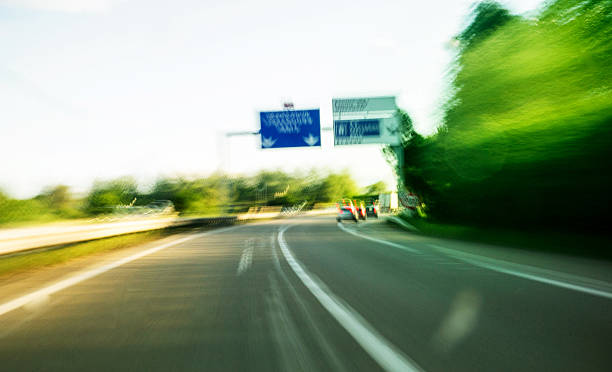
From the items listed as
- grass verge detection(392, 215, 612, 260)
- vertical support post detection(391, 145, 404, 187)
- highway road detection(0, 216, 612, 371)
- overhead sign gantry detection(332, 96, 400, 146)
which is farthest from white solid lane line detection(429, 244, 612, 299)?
overhead sign gantry detection(332, 96, 400, 146)

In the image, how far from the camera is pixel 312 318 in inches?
191

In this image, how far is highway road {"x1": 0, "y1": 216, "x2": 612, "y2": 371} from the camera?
11.7 ft

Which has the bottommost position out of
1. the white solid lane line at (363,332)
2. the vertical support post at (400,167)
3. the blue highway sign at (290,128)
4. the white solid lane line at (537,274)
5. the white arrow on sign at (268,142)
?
the white solid lane line at (537,274)

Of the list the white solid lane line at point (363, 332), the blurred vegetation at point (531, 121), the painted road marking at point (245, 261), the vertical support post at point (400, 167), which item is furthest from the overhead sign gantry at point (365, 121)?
the white solid lane line at point (363, 332)

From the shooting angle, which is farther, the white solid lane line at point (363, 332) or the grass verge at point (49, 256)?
the grass verge at point (49, 256)

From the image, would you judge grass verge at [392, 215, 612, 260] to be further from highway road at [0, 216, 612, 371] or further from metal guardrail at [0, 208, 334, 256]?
metal guardrail at [0, 208, 334, 256]

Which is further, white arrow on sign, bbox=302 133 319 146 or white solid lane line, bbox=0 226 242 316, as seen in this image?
white arrow on sign, bbox=302 133 319 146

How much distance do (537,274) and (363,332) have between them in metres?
4.47

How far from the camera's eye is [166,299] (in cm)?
594

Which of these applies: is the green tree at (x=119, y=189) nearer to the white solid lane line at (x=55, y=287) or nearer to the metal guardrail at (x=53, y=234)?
the metal guardrail at (x=53, y=234)

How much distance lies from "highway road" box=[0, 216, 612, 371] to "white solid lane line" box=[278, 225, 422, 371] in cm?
2

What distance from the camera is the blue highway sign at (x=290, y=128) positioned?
94.5ft

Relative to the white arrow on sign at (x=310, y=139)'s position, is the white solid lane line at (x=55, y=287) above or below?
below

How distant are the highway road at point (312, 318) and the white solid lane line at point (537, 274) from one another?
0.04m
